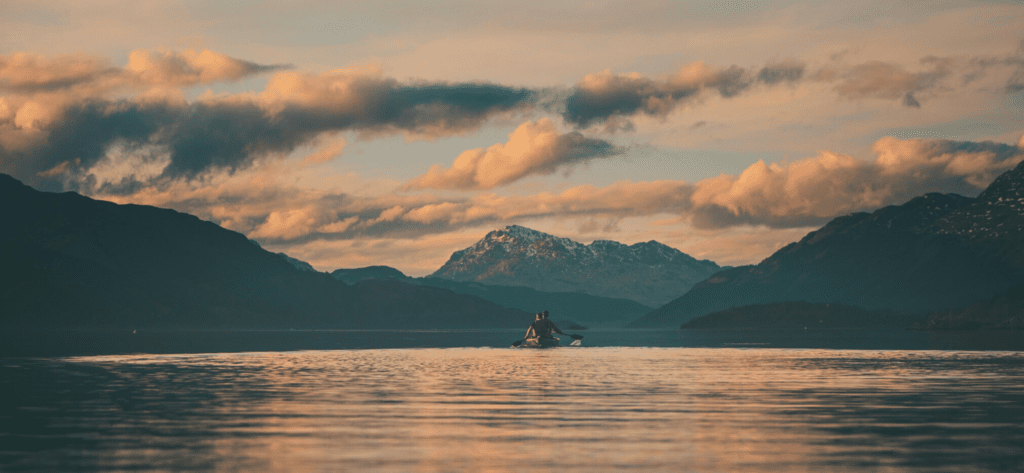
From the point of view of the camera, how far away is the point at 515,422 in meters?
38.6

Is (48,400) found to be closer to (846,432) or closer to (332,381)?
(332,381)

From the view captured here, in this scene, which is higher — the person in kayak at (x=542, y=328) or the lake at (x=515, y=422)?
the person in kayak at (x=542, y=328)

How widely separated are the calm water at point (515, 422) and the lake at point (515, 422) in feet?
0.35

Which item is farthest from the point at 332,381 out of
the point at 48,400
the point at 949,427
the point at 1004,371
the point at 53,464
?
the point at 1004,371

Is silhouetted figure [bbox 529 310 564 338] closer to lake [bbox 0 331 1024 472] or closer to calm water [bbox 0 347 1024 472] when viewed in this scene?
lake [bbox 0 331 1024 472]

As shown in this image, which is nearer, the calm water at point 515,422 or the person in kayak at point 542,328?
the calm water at point 515,422

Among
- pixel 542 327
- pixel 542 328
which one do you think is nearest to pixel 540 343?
pixel 542 328

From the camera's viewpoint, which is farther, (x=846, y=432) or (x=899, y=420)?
(x=899, y=420)

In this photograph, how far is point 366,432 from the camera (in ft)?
115

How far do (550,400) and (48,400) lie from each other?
26.0 meters

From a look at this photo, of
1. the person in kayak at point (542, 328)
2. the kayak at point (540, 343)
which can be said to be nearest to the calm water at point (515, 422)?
the kayak at point (540, 343)

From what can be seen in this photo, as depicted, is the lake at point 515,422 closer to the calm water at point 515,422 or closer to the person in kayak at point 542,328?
the calm water at point 515,422

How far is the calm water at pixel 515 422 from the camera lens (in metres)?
28.3

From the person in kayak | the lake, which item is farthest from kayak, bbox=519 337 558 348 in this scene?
the lake
